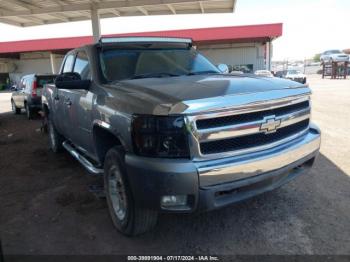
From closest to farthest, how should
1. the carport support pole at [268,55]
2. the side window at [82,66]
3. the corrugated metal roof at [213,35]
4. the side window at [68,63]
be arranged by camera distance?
the side window at [82,66], the side window at [68,63], the corrugated metal roof at [213,35], the carport support pole at [268,55]

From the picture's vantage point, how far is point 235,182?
3.06 m

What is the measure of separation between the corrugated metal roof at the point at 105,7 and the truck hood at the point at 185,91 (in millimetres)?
12213

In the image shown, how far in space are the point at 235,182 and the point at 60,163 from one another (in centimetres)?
435

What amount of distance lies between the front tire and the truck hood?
0.55 meters

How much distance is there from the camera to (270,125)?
11.0 ft

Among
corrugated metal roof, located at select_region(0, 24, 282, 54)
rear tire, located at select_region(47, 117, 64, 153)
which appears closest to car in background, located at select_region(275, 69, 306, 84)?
corrugated metal roof, located at select_region(0, 24, 282, 54)

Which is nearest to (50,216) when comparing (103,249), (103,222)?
(103,222)

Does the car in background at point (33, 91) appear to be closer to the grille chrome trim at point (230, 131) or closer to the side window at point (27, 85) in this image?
the side window at point (27, 85)

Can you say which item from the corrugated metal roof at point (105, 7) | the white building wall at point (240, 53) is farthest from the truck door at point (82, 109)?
the white building wall at point (240, 53)

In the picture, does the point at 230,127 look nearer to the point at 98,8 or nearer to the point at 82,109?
the point at 82,109

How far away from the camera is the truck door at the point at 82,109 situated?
4.37 metres

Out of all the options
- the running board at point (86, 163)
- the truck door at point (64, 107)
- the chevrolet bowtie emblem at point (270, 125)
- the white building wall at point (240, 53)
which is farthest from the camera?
the white building wall at point (240, 53)

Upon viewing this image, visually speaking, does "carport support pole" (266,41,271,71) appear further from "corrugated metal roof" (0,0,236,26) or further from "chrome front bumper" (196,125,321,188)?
"chrome front bumper" (196,125,321,188)

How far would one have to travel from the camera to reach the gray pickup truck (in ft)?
9.66
